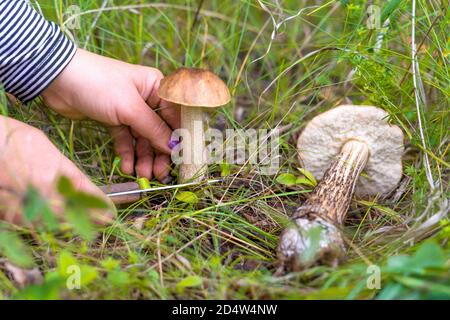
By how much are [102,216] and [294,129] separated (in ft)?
3.05

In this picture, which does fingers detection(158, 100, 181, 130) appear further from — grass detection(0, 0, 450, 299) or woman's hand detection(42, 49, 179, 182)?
grass detection(0, 0, 450, 299)

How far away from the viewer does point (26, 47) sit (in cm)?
165

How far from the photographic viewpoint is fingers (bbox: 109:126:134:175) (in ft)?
6.19

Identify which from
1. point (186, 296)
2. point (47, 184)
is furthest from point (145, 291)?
point (47, 184)

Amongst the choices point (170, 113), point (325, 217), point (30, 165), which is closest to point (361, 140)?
point (325, 217)

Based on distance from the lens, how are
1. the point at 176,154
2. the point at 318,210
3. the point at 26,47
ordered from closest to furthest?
the point at 318,210 < the point at 26,47 < the point at 176,154

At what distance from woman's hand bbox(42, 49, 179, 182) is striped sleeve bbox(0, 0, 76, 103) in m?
0.05

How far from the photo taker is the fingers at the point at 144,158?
185 centimetres

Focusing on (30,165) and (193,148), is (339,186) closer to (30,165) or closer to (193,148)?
(193,148)

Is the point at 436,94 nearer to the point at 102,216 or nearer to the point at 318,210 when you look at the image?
the point at 318,210

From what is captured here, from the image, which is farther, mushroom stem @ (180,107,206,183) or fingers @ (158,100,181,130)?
fingers @ (158,100,181,130)

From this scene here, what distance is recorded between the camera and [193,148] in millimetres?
1741

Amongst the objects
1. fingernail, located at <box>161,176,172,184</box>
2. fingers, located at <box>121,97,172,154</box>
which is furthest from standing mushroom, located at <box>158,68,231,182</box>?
fingernail, located at <box>161,176,172,184</box>

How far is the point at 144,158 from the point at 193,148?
27 cm
